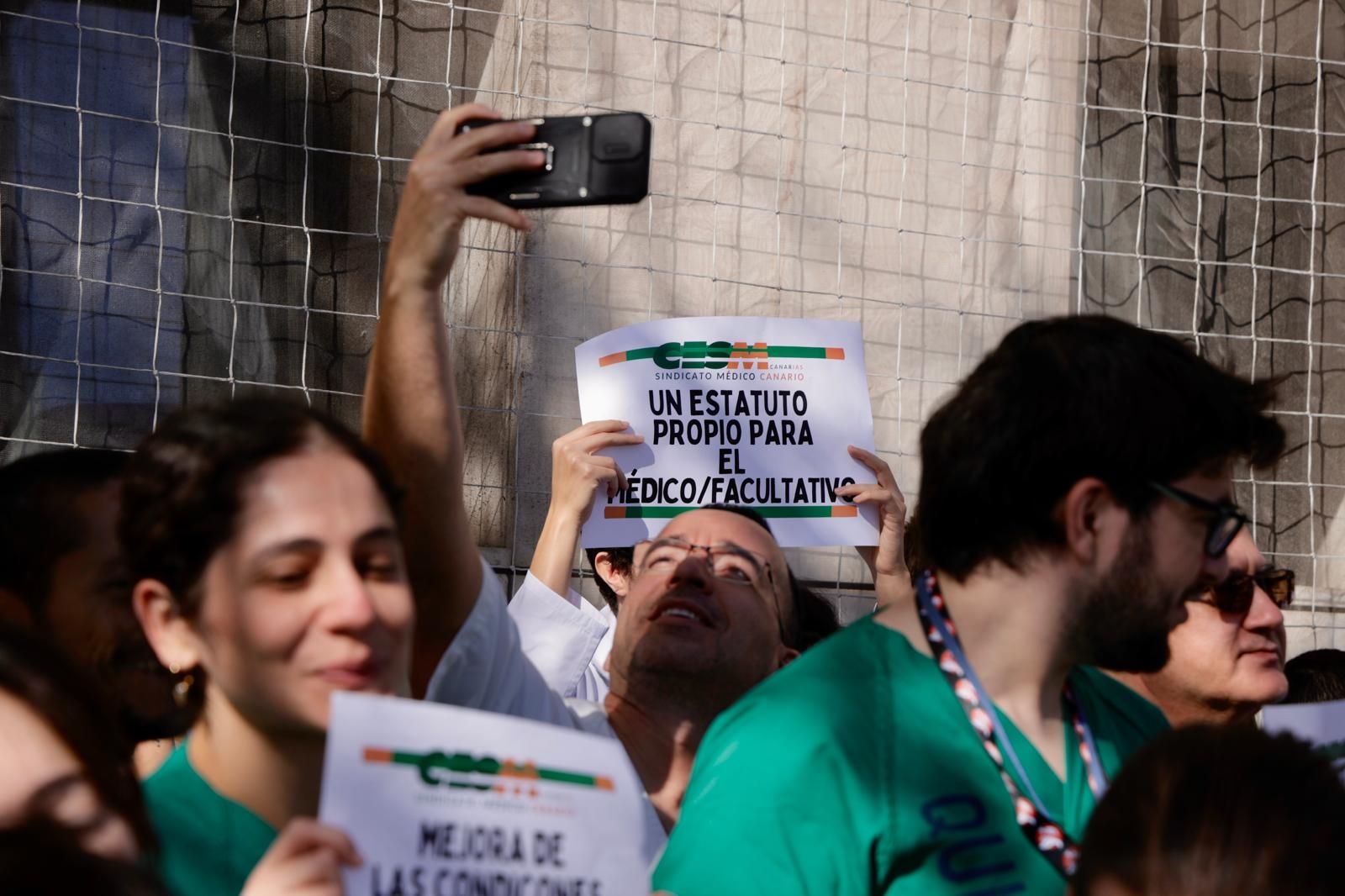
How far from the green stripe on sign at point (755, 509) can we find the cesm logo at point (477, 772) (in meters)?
1.84

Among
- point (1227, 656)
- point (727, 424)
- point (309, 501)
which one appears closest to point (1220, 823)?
point (309, 501)

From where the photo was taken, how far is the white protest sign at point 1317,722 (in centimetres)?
220

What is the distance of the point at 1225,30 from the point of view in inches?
208

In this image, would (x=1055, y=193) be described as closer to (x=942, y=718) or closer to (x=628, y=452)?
(x=628, y=452)

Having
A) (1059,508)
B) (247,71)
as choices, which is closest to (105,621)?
(1059,508)

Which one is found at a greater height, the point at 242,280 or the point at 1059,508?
the point at 242,280

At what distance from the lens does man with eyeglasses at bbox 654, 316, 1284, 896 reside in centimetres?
170

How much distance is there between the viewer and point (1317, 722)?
7.30ft

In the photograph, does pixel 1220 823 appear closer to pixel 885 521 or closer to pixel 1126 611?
pixel 1126 611

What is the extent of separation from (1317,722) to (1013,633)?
631 mm

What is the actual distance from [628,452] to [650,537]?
0.19 m

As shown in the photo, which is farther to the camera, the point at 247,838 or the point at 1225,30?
the point at 1225,30

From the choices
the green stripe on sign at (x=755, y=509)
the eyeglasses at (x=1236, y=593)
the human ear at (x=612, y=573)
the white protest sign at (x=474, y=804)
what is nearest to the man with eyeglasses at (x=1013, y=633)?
the white protest sign at (x=474, y=804)

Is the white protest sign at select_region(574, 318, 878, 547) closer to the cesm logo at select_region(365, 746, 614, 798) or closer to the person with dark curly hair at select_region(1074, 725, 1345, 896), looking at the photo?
the cesm logo at select_region(365, 746, 614, 798)
